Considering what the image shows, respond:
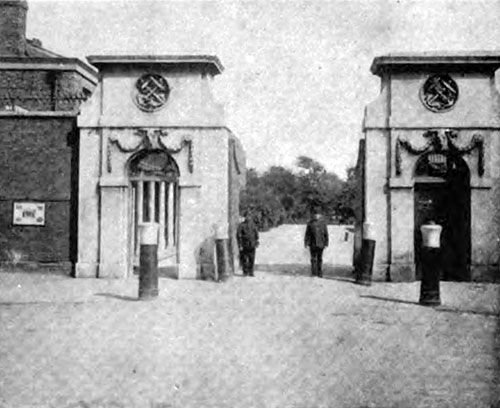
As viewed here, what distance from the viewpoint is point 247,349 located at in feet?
24.9

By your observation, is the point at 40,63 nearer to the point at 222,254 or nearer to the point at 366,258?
the point at 222,254

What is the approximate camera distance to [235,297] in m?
12.0

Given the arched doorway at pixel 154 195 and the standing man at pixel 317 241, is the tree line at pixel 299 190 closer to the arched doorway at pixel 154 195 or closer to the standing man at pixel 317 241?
the arched doorway at pixel 154 195

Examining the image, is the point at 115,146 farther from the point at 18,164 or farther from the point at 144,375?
the point at 144,375

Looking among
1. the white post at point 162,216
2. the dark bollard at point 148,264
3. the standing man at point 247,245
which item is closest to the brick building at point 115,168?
the standing man at point 247,245

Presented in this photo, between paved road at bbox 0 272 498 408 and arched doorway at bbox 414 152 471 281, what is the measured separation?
242 centimetres

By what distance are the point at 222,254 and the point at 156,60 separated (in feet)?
16.5

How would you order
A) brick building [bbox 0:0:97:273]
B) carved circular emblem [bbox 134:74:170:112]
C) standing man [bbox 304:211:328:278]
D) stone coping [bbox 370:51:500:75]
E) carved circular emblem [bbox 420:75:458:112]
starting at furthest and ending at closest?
brick building [bbox 0:0:97:273] < standing man [bbox 304:211:328:278] < carved circular emblem [bbox 134:74:170:112] < carved circular emblem [bbox 420:75:458:112] < stone coping [bbox 370:51:500:75]

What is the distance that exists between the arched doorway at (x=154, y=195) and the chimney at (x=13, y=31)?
9.36m

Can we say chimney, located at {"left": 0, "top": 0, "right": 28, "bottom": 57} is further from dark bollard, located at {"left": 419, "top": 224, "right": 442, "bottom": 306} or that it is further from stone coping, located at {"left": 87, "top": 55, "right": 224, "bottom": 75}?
dark bollard, located at {"left": 419, "top": 224, "right": 442, "bottom": 306}

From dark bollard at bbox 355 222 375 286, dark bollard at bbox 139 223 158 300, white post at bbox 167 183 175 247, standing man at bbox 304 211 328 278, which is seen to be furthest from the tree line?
dark bollard at bbox 139 223 158 300

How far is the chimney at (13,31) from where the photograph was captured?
83.5ft

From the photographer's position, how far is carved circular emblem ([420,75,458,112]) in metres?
14.8

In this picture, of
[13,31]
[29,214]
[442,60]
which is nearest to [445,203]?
[442,60]
